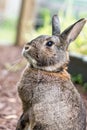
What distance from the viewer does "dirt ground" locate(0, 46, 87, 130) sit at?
5613 mm

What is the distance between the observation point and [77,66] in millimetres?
7348

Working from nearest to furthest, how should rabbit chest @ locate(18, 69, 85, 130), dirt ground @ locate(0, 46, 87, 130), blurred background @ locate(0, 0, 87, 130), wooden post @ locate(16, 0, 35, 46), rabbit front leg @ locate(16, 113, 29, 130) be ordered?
rabbit chest @ locate(18, 69, 85, 130), rabbit front leg @ locate(16, 113, 29, 130), dirt ground @ locate(0, 46, 87, 130), blurred background @ locate(0, 0, 87, 130), wooden post @ locate(16, 0, 35, 46)

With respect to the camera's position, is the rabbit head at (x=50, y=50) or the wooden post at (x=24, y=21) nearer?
the rabbit head at (x=50, y=50)

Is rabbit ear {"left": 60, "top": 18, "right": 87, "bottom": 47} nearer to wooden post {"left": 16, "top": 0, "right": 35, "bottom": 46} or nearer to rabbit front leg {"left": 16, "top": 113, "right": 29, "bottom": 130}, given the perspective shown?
rabbit front leg {"left": 16, "top": 113, "right": 29, "bottom": 130}

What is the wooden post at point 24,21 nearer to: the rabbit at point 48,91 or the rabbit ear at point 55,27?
the rabbit ear at point 55,27

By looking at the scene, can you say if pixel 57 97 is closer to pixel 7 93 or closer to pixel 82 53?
pixel 7 93

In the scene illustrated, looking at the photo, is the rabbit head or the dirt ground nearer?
the rabbit head

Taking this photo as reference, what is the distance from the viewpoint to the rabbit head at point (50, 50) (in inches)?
173

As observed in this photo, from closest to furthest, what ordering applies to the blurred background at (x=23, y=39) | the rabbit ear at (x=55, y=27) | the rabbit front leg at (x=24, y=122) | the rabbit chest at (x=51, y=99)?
1. the rabbit chest at (x=51, y=99)
2. the rabbit front leg at (x=24, y=122)
3. the rabbit ear at (x=55, y=27)
4. the blurred background at (x=23, y=39)

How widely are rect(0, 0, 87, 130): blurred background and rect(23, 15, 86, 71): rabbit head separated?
1.19 metres

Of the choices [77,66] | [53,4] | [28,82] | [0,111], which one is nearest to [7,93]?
[0,111]

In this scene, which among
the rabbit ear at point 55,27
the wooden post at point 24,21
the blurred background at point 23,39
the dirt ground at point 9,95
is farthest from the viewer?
the wooden post at point 24,21

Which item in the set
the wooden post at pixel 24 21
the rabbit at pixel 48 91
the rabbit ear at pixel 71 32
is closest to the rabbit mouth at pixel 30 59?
the rabbit at pixel 48 91

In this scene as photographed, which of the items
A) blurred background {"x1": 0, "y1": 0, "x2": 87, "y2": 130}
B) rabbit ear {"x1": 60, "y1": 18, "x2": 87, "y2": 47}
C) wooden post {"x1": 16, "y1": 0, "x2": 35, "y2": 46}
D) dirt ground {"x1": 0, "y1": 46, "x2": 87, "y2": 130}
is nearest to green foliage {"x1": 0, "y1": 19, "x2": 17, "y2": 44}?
blurred background {"x1": 0, "y1": 0, "x2": 87, "y2": 130}
